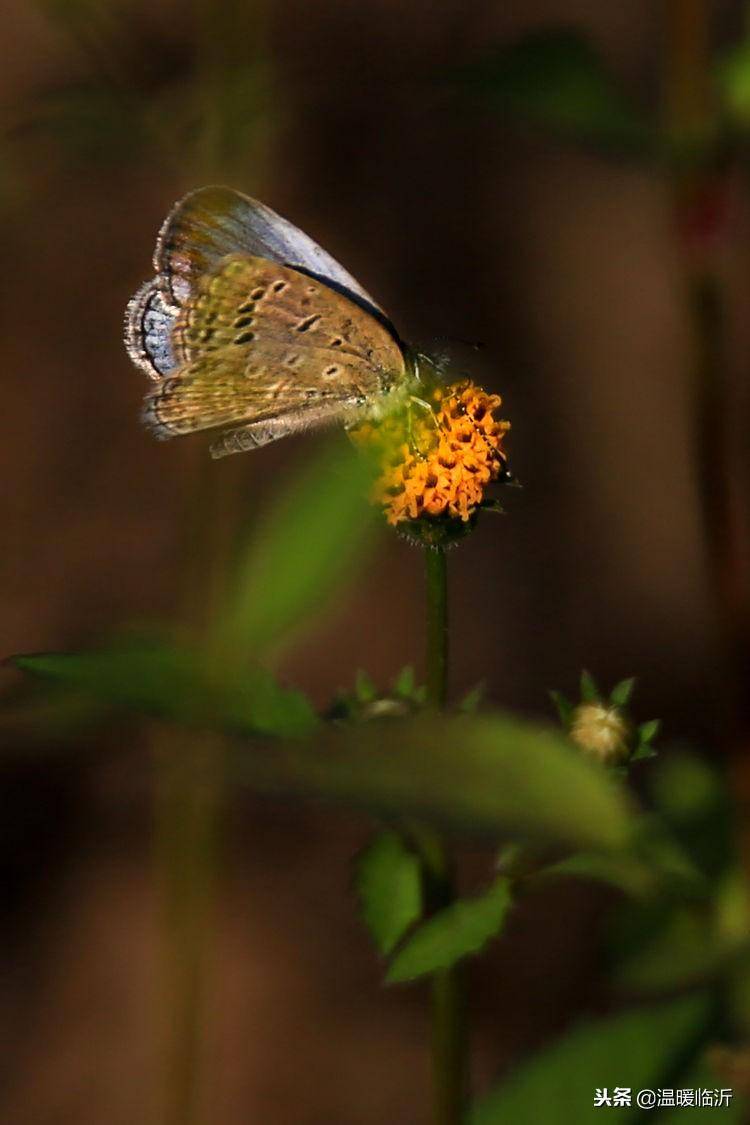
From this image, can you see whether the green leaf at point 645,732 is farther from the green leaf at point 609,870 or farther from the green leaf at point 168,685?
the green leaf at point 168,685

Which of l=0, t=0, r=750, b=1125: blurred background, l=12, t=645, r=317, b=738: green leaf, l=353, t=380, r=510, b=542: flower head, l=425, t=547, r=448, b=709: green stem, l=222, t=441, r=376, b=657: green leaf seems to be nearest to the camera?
l=12, t=645, r=317, b=738: green leaf

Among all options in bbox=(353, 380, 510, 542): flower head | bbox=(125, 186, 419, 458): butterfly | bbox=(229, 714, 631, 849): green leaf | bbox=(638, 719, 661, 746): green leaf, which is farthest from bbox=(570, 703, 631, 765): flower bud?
bbox=(229, 714, 631, 849): green leaf

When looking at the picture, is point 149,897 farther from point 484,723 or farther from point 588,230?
point 484,723

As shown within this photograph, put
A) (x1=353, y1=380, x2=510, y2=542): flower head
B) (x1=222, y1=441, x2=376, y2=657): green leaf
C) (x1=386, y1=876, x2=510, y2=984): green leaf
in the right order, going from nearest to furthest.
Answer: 1. (x1=222, y1=441, x2=376, y2=657): green leaf
2. (x1=386, y1=876, x2=510, y2=984): green leaf
3. (x1=353, y1=380, x2=510, y2=542): flower head

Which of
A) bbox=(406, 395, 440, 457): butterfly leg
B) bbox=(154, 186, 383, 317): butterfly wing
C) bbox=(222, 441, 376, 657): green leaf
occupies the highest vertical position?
bbox=(154, 186, 383, 317): butterfly wing

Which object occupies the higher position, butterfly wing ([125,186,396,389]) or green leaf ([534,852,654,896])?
butterfly wing ([125,186,396,389])

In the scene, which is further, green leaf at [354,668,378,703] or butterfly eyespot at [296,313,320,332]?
butterfly eyespot at [296,313,320,332]

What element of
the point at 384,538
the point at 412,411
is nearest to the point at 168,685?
the point at 412,411

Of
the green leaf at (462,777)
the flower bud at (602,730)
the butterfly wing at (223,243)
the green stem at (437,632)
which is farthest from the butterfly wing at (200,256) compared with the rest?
the green leaf at (462,777)

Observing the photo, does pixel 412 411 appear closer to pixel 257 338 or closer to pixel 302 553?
pixel 257 338

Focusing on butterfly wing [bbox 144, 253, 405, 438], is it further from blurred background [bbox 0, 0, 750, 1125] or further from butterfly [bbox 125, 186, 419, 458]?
blurred background [bbox 0, 0, 750, 1125]
